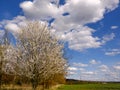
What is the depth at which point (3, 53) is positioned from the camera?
127ft

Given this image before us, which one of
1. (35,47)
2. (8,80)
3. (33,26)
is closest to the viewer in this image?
(35,47)

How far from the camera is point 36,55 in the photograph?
79.2 ft

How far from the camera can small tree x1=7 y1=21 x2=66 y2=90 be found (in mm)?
24314

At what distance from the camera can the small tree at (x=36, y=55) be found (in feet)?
79.8

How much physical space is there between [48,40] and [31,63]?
8.96 ft

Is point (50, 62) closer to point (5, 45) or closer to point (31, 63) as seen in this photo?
point (31, 63)

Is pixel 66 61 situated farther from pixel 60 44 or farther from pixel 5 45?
pixel 5 45

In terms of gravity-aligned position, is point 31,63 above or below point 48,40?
below

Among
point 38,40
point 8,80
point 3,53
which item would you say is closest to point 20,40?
point 38,40

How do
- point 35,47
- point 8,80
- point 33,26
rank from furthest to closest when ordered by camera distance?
1. point 8,80
2. point 33,26
3. point 35,47

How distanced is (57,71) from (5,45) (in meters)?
16.9

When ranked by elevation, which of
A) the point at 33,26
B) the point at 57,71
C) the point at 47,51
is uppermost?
the point at 33,26

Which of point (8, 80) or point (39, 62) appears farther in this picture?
point (8, 80)

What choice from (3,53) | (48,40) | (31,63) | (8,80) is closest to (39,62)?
(31,63)
